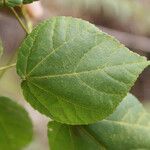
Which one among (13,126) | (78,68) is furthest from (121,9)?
(78,68)

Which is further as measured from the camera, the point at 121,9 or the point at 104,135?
the point at 121,9

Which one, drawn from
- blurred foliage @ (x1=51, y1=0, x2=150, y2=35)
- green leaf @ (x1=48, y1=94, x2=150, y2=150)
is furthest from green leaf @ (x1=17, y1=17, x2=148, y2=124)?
blurred foliage @ (x1=51, y1=0, x2=150, y2=35)

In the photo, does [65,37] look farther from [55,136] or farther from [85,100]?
[55,136]

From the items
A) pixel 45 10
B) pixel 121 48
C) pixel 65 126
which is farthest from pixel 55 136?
pixel 45 10

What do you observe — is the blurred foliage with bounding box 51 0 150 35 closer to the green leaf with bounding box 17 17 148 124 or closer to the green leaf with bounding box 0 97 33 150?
the green leaf with bounding box 0 97 33 150

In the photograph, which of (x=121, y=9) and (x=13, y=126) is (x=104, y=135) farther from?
(x=121, y=9)

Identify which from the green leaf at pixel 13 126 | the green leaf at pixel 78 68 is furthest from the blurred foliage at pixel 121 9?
the green leaf at pixel 78 68

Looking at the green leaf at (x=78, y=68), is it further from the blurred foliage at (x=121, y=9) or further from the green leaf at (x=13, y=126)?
the blurred foliage at (x=121, y=9)
